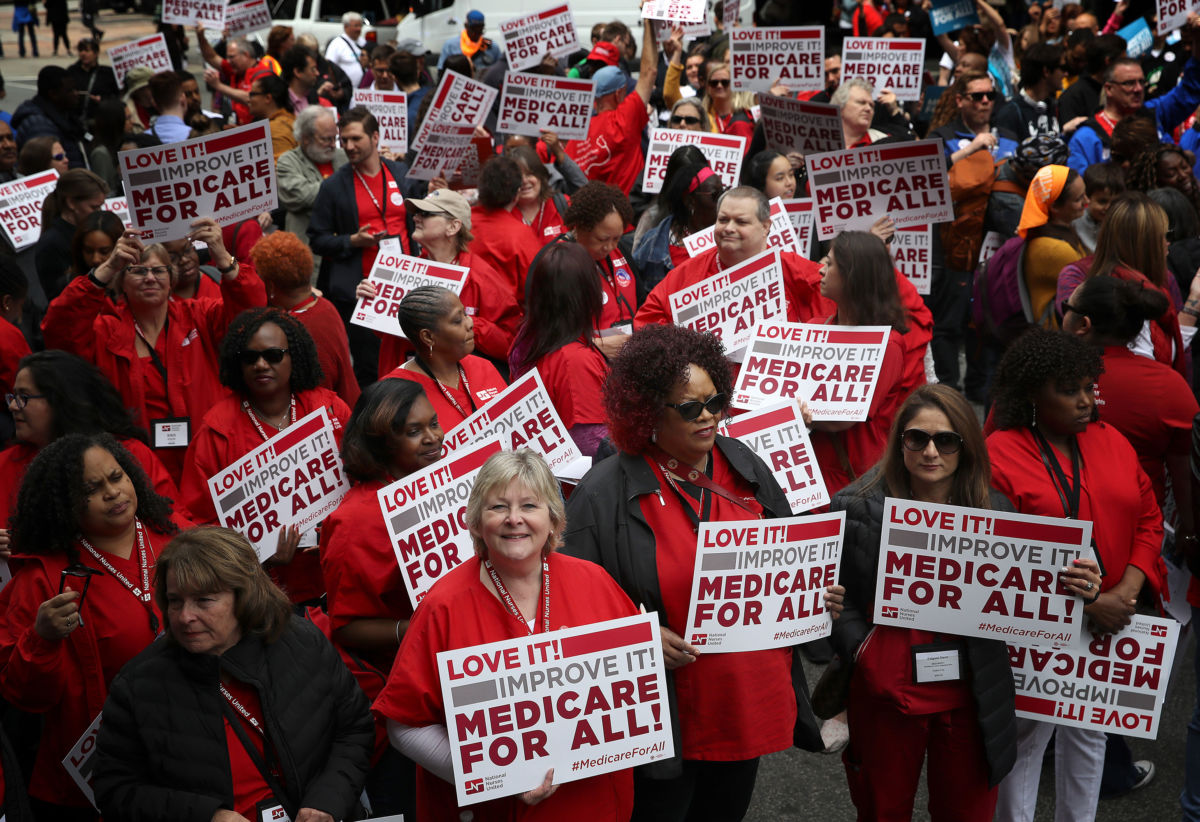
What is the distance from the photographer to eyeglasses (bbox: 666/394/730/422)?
3770mm

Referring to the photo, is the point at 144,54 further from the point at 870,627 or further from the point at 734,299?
the point at 870,627

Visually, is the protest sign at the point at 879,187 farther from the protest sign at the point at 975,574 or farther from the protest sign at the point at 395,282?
the protest sign at the point at 975,574

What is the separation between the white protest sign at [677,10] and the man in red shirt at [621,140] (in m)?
0.57

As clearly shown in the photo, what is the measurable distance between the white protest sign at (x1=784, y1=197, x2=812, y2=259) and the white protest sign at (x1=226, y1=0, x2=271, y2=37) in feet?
32.5

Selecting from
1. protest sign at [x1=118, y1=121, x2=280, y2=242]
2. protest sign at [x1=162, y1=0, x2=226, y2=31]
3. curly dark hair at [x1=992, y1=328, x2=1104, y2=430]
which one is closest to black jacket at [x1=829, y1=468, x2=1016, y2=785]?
curly dark hair at [x1=992, y1=328, x2=1104, y2=430]

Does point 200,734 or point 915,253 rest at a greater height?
point 200,734

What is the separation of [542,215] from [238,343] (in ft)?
11.4

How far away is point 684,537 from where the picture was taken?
375 cm

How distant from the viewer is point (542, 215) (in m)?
8.22

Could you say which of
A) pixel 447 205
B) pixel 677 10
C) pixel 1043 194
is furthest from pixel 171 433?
pixel 677 10

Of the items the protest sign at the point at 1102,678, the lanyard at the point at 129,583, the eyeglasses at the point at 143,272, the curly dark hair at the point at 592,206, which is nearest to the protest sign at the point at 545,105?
the curly dark hair at the point at 592,206

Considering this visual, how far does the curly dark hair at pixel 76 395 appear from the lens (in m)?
4.86

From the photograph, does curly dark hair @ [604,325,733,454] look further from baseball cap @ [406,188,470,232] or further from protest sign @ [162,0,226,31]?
protest sign @ [162,0,226,31]

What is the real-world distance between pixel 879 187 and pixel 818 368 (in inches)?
89.4
